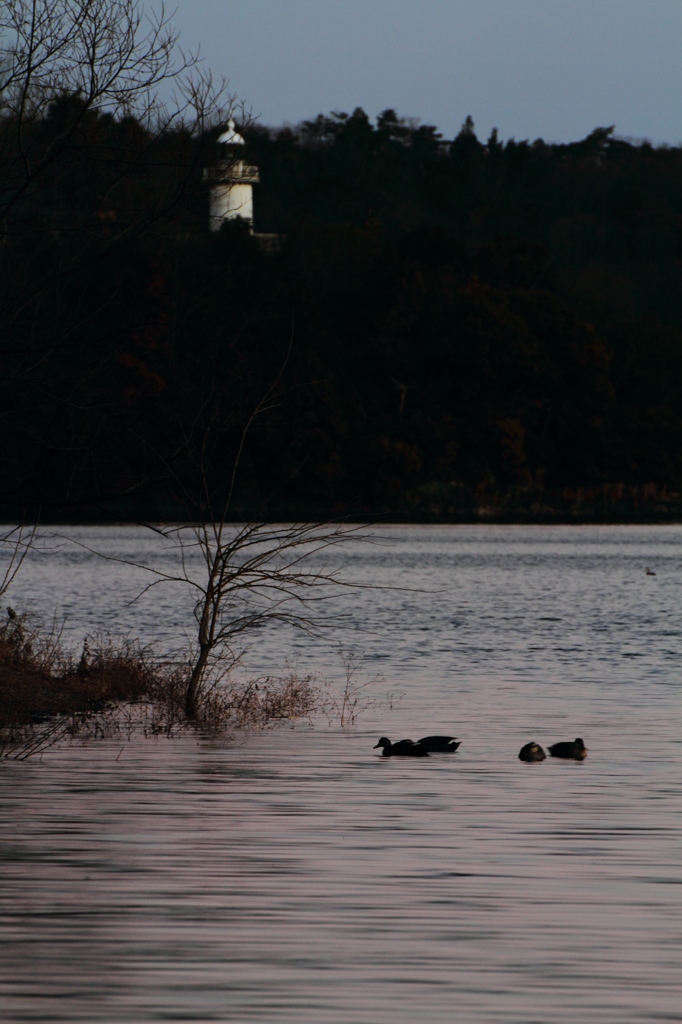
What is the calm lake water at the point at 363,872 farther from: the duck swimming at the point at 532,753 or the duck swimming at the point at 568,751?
the duck swimming at the point at 568,751

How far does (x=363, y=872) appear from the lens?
982 cm

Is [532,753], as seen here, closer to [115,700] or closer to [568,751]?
[568,751]

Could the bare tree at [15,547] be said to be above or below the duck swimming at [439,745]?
above

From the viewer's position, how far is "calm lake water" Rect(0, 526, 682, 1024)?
7191 millimetres

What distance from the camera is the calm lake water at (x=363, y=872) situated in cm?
719

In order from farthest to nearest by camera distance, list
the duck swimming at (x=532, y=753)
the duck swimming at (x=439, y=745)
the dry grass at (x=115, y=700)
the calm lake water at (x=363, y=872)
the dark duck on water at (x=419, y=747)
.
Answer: the dry grass at (x=115, y=700) → the duck swimming at (x=439, y=745) → the dark duck on water at (x=419, y=747) → the duck swimming at (x=532, y=753) → the calm lake water at (x=363, y=872)

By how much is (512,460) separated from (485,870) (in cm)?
6947

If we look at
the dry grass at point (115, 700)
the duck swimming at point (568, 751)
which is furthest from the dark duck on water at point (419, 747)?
the dry grass at point (115, 700)

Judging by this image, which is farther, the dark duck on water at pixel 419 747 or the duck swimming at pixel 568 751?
the dark duck on water at pixel 419 747

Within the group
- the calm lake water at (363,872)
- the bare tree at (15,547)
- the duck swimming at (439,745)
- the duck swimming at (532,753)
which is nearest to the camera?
the calm lake water at (363,872)

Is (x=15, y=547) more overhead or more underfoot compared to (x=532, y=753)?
more overhead

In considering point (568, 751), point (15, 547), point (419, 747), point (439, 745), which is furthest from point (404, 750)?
point (15, 547)

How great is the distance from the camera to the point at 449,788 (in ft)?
43.1

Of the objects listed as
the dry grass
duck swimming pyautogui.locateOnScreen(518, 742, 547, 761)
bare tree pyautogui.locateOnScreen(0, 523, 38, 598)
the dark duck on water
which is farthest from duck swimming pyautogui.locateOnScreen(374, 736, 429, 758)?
bare tree pyautogui.locateOnScreen(0, 523, 38, 598)
